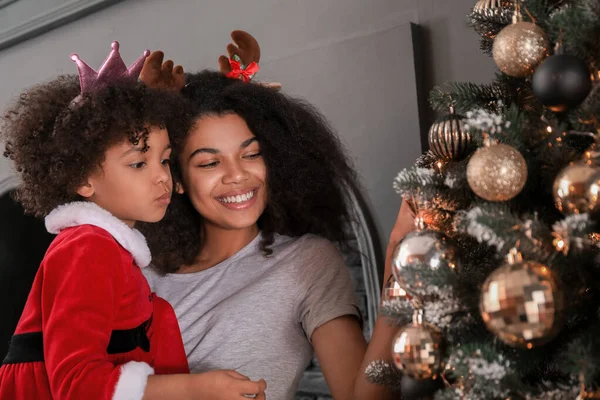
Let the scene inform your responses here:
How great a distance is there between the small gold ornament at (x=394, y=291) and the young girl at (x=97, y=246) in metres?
0.36

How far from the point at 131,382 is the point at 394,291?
55cm

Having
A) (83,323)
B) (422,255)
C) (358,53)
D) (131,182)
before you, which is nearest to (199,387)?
(83,323)

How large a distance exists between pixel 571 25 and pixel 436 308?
42 centimetres

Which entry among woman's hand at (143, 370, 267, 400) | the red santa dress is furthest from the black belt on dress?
woman's hand at (143, 370, 267, 400)

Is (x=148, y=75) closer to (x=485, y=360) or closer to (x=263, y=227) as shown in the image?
(x=263, y=227)

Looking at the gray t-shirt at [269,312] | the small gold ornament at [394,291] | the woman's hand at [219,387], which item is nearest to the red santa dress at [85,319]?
the woman's hand at [219,387]

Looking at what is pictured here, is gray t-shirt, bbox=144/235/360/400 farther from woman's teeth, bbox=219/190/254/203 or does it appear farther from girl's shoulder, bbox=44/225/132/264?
girl's shoulder, bbox=44/225/132/264

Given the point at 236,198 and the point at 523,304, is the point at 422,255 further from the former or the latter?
the point at 236,198

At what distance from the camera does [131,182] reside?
1.41 m

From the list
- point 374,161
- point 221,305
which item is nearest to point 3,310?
point 221,305

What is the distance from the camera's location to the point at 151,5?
94.9 inches

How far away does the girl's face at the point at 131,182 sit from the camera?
4.63ft

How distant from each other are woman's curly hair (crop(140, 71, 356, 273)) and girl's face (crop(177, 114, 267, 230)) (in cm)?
3

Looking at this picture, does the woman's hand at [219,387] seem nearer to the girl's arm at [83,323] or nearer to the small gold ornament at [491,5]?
the girl's arm at [83,323]
